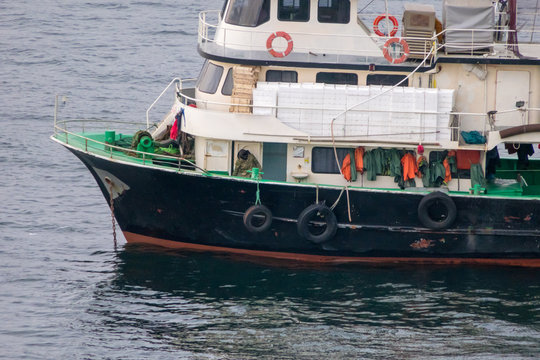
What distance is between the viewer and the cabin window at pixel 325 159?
23.3 m

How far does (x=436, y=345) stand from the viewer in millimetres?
19672

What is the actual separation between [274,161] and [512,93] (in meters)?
5.88

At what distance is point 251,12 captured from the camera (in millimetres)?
23234

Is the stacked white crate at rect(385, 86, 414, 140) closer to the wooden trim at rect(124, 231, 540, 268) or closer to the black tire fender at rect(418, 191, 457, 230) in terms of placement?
the black tire fender at rect(418, 191, 457, 230)

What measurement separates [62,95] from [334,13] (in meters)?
18.6

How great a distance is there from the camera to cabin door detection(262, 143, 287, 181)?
2325 centimetres

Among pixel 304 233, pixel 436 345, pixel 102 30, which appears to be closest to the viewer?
pixel 436 345

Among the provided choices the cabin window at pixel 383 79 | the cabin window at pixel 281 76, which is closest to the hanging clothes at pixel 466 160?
the cabin window at pixel 383 79

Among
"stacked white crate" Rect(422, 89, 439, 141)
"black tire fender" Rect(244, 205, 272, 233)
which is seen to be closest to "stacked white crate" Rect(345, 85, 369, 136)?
"stacked white crate" Rect(422, 89, 439, 141)

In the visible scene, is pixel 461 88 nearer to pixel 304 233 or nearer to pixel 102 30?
pixel 304 233

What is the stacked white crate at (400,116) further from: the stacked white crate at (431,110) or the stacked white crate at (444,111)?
the stacked white crate at (444,111)

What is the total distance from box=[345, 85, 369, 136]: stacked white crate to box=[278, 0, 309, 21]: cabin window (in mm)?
2102

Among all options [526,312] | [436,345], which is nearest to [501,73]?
[526,312]

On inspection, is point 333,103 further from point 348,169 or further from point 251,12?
point 251,12
